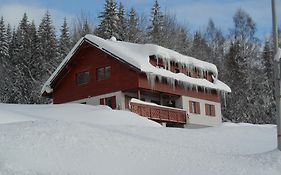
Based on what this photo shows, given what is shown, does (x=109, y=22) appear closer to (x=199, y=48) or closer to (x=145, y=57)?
(x=199, y=48)

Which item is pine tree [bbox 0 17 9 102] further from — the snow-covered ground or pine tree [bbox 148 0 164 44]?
the snow-covered ground

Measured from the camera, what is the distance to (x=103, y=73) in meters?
40.4

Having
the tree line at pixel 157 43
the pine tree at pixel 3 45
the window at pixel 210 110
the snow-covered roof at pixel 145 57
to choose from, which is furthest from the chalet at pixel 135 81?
the pine tree at pixel 3 45

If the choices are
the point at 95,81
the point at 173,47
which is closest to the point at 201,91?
the point at 95,81

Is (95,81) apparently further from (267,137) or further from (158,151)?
(158,151)

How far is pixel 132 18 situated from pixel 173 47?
817cm

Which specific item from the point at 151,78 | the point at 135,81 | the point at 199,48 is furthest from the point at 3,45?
the point at 135,81

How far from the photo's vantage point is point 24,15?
75812mm

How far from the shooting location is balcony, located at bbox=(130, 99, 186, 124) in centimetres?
3528

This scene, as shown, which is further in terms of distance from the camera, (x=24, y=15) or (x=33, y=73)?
(x=24, y=15)

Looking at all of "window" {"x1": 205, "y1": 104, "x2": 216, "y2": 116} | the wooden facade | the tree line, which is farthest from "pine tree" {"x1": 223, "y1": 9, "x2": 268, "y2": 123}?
the wooden facade

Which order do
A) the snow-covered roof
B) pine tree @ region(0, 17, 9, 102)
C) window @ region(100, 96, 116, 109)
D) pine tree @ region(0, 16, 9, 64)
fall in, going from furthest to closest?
pine tree @ region(0, 16, 9, 64) → pine tree @ region(0, 17, 9, 102) → window @ region(100, 96, 116, 109) → the snow-covered roof

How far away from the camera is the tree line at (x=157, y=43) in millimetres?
60875

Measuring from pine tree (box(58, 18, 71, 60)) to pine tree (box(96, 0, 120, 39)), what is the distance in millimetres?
A: 4869
